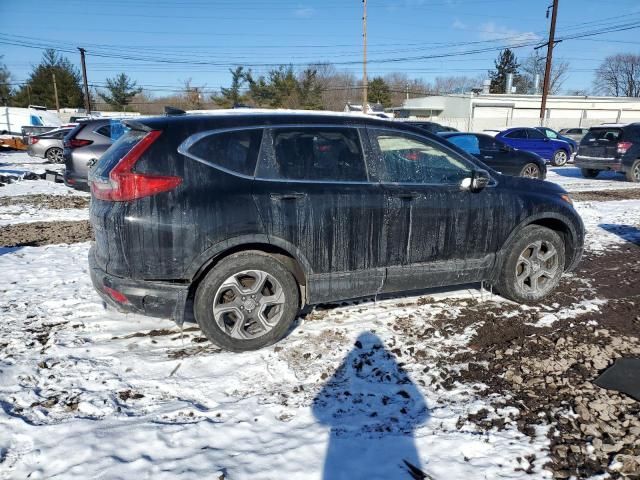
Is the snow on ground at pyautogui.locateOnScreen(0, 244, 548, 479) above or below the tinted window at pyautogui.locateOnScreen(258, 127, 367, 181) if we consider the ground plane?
below

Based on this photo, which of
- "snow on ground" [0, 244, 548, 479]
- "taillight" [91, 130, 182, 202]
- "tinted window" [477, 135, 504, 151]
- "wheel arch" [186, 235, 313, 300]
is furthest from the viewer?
"tinted window" [477, 135, 504, 151]

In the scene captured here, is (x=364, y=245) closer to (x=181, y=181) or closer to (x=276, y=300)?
(x=276, y=300)

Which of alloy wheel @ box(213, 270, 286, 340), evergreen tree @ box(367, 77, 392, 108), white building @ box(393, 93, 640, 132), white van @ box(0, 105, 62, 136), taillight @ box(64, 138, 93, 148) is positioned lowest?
alloy wheel @ box(213, 270, 286, 340)

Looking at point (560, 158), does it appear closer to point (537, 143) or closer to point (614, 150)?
point (537, 143)

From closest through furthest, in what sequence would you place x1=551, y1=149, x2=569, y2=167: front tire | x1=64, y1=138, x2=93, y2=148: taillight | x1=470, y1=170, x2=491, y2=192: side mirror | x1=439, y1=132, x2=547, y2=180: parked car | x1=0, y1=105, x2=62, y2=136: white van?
x1=470, y1=170, x2=491, y2=192: side mirror < x1=64, y1=138, x2=93, y2=148: taillight < x1=439, y1=132, x2=547, y2=180: parked car < x1=551, y1=149, x2=569, y2=167: front tire < x1=0, y1=105, x2=62, y2=136: white van

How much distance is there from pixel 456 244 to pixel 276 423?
2.30 m

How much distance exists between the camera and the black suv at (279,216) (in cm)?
322

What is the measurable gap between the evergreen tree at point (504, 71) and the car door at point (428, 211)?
73.9 metres

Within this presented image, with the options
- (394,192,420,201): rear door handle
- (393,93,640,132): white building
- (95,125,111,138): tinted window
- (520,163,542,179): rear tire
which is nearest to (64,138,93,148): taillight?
(95,125,111,138): tinted window

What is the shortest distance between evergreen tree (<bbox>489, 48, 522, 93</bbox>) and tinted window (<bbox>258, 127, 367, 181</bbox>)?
244 ft

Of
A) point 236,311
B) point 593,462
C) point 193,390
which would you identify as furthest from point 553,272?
point 193,390

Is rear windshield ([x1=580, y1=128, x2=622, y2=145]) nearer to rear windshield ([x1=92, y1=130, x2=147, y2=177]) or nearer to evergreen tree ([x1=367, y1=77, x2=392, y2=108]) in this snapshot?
rear windshield ([x1=92, y1=130, x2=147, y2=177])

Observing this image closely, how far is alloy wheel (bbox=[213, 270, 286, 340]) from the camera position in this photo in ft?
11.3

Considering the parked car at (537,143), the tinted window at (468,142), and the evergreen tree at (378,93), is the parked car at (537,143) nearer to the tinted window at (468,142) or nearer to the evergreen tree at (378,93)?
the tinted window at (468,142)
